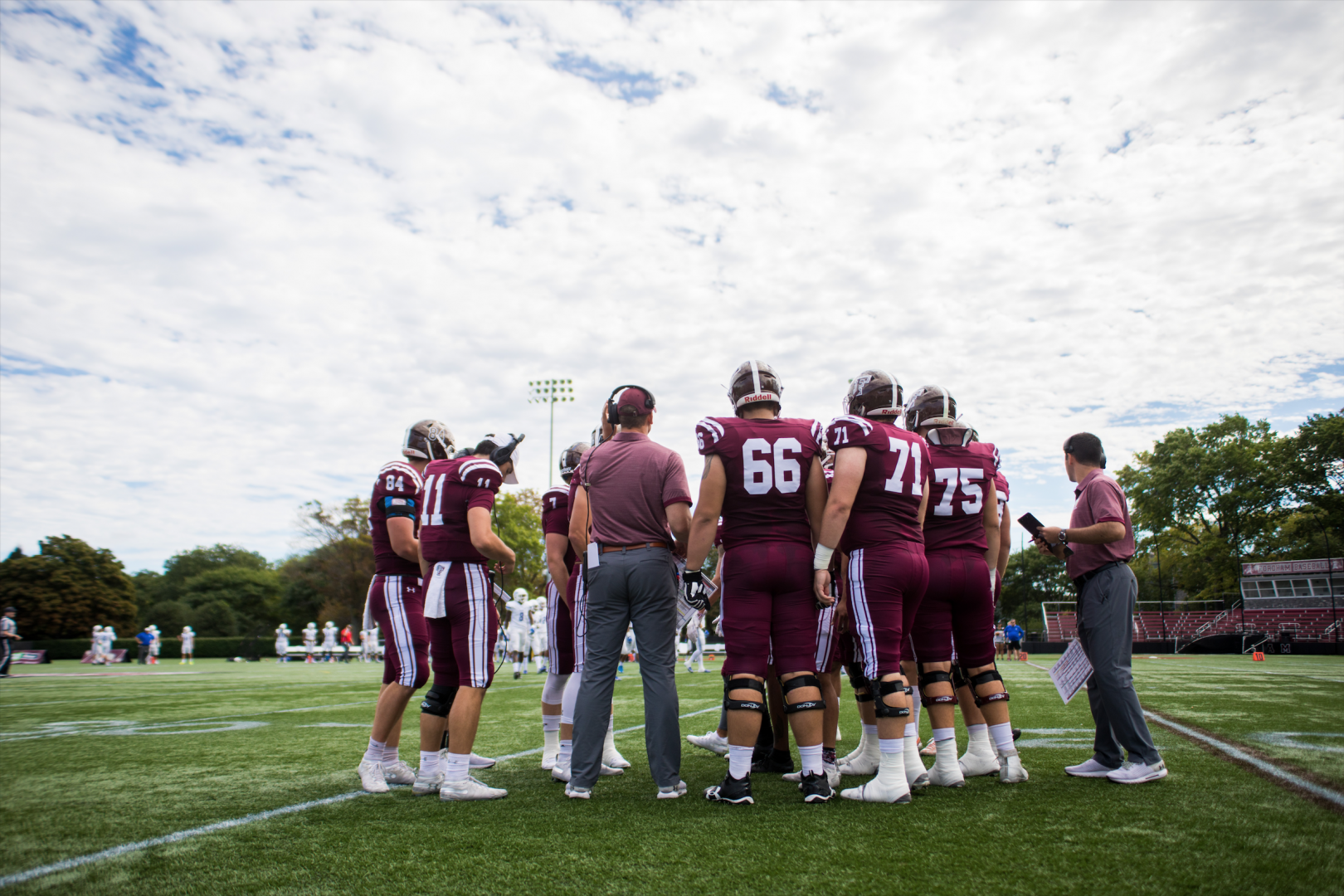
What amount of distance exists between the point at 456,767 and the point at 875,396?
3.22m

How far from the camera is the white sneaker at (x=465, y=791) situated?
4.26 metres

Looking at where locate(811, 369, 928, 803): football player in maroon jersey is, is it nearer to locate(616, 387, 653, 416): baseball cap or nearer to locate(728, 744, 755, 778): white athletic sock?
locate(728, 744, 755, 778): white athletic sock

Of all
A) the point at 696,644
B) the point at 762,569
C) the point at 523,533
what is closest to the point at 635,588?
the point at 762,569

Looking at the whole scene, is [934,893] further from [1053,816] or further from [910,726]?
[910,726]

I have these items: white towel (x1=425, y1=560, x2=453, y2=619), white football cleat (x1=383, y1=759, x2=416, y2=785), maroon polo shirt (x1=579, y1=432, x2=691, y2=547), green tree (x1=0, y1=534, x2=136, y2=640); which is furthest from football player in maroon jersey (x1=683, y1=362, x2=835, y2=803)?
green tree (x1=0, y1=534, x2=136, y2=640)

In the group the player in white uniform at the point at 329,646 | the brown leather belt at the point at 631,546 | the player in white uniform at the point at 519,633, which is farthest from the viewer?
the player in white uniform at the point at 329,646

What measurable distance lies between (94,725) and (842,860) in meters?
8.92

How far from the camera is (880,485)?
13.9 feet

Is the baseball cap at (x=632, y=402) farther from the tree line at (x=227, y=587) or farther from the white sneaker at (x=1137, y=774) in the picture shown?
the tree line at (x=227, y=587)

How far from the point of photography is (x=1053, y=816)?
11.7ft

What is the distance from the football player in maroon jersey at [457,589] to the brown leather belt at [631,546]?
2.11 feet

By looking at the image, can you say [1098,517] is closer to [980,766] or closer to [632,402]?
[980,766]

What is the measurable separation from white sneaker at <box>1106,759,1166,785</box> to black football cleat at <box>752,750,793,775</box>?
6.32ft

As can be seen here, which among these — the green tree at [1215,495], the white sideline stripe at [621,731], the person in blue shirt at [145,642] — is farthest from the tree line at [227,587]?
the green tree at [1215,495]
